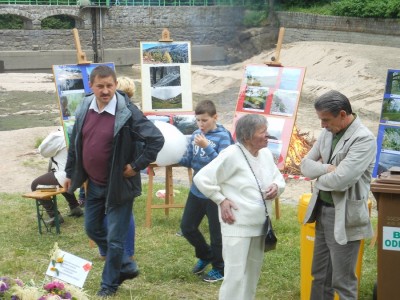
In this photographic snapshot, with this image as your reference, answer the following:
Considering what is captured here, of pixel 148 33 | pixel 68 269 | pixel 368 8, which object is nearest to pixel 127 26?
pixel 148 33

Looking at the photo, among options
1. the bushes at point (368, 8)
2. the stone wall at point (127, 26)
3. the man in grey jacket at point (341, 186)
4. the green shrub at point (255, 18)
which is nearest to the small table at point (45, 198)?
the man in grey jacket at point (341, 186)

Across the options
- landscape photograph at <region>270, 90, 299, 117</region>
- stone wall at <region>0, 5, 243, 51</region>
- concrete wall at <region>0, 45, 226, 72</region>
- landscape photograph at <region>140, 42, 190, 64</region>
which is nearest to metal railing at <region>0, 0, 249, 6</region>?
stone wall at <region>0, 5, 243, 51</region>

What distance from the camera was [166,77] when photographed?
31.3ft

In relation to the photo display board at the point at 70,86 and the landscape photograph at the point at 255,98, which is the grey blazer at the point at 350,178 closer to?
the photo display board at the point at 70,86

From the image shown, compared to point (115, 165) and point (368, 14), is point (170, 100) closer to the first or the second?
point (115, 165)

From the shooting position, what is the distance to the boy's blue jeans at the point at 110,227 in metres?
5.70

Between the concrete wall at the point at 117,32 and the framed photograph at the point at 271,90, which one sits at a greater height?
the framed photograph at the point at 271,90

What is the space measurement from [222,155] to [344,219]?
91 cm

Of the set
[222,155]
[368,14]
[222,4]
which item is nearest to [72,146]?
[222,155]

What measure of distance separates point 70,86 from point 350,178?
4.72 m

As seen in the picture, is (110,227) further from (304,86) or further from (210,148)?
(304,86)

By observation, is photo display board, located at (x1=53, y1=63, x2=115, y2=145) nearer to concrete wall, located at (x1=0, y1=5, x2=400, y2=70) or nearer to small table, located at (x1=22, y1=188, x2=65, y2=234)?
small table, located at (x1=22, y1=188, x2=65, y2=234)

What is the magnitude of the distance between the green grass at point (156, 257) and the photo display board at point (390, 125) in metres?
0.96

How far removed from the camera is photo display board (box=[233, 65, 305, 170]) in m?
9.13
